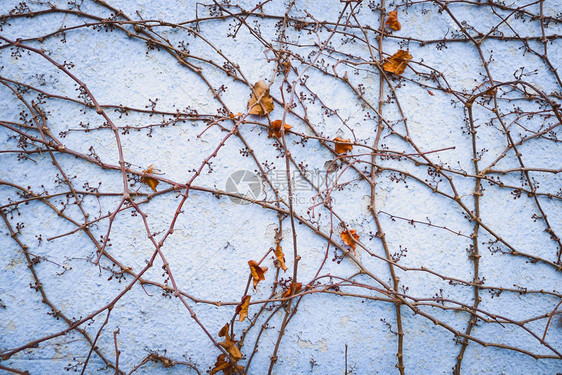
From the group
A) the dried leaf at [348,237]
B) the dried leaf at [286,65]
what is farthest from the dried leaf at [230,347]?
the dried leaf at [286,65]

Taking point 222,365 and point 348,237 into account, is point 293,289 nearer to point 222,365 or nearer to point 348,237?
point 348,237

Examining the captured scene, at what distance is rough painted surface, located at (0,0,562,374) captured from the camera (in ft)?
5.79

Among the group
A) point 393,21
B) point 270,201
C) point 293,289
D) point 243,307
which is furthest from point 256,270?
point 393,21

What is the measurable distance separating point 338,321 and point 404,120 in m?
1.17

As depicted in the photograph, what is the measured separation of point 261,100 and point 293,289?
1.00 meters

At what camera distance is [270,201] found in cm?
187

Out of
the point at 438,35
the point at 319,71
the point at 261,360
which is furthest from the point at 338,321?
the point at 438,35

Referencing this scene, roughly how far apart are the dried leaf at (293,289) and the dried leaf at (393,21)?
1562 millimetres

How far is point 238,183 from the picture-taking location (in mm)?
1904

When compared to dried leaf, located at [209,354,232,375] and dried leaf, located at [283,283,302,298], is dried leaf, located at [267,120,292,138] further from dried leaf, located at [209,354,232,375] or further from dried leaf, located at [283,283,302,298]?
dried leaf, located at [209,354,232,375]

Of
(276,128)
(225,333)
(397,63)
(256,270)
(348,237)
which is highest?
(397,63)

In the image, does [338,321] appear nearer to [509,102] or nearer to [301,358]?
[301,358]

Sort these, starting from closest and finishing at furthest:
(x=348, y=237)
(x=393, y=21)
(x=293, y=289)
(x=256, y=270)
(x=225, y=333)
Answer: (x=256, y=270) < (x=225, y=333) < (x=293, y=289) < (x=348, y=237) < (x=393, y=21)

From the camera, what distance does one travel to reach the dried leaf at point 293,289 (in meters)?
1.77
